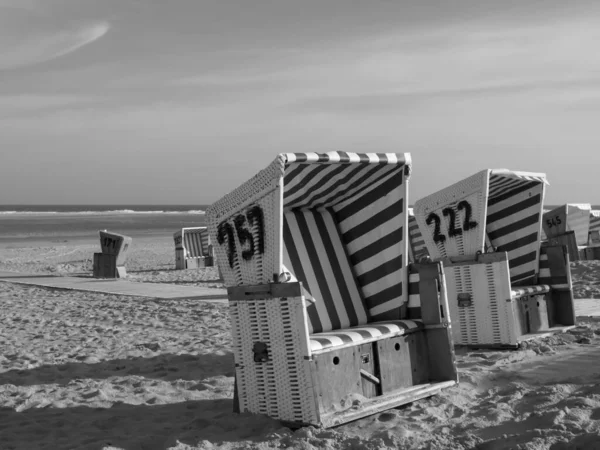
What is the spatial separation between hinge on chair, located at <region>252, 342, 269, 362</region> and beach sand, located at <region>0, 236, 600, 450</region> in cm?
39

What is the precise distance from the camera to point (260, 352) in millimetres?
4555

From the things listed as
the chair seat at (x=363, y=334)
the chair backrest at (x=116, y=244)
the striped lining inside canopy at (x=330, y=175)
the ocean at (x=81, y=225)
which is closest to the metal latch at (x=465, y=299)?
the chair seat at (x=363, y=334)

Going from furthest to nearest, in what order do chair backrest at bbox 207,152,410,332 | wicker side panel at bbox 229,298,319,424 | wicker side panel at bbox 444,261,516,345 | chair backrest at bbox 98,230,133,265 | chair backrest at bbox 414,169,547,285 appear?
chair backrest at bbox 98,230,133,265 < chair backrest at bbox 414,169,547,285 < wicker side panel at bbox 444,261,516,345 < chair backrest at bbox 207,152,410,332 < wicker side panel at bbox 229,298,319,424

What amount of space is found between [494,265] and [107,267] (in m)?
12.2

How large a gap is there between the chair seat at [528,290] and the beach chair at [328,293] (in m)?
1.98

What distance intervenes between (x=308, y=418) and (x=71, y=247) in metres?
29.7

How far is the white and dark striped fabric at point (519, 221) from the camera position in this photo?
8047 mm

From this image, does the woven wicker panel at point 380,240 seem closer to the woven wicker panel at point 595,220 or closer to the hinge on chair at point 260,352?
the hinge on chair at point 260,352

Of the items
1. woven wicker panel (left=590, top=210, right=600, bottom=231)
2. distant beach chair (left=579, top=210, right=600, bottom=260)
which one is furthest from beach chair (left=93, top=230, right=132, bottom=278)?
woven wicker panel (left=590, top=210, right=600, bottom=231)

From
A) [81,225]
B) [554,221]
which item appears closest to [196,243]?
[554,221]

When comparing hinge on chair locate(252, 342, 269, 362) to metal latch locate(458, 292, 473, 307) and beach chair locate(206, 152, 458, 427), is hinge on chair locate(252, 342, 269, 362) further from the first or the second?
metal latch locate(458, 292, 473, 307)

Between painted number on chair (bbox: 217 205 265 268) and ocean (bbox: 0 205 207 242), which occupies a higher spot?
ocean (bbox: 0 205 207 242)

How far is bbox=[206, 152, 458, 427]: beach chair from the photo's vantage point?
4.44 m

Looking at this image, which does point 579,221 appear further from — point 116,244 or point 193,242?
point 116,244
